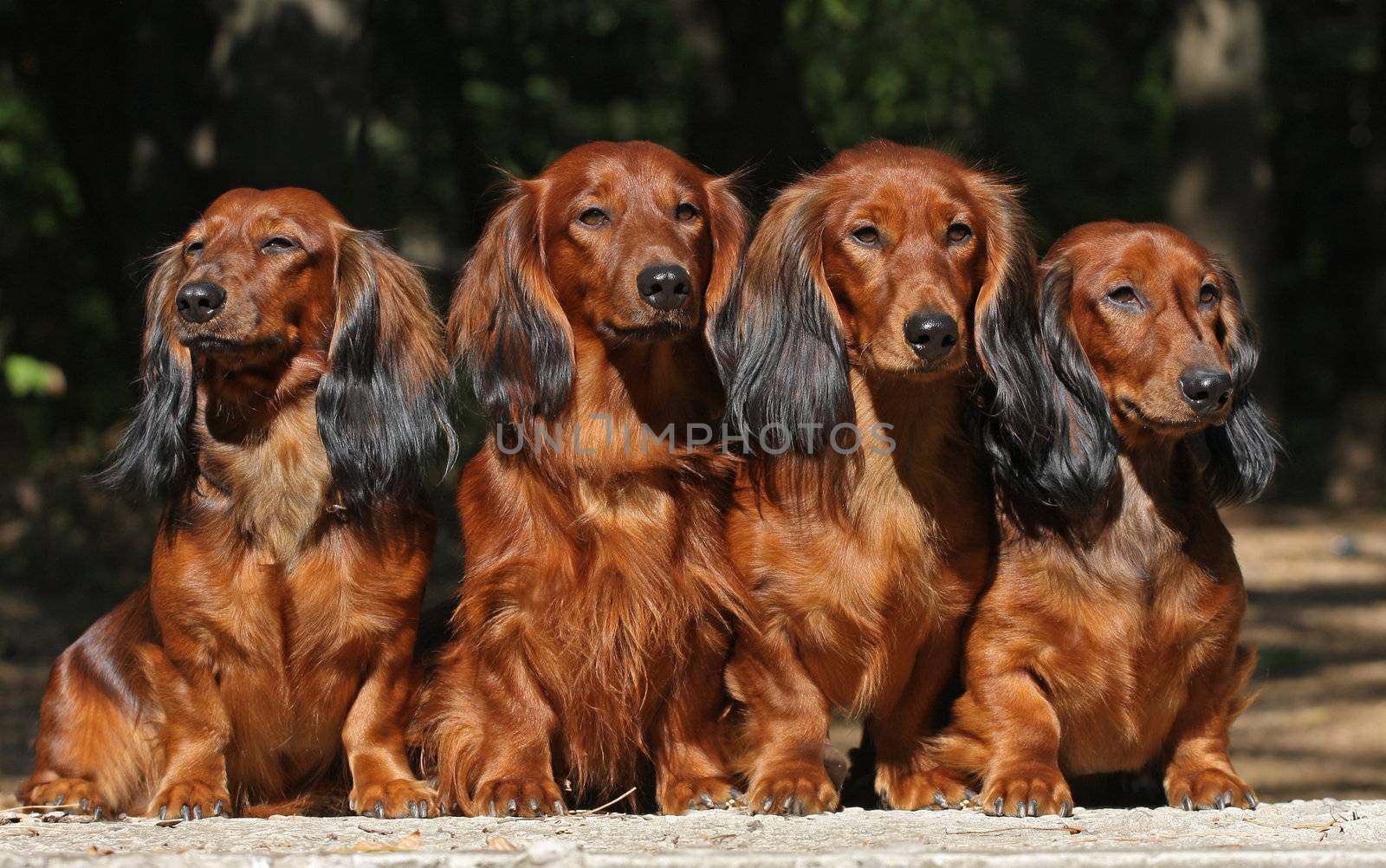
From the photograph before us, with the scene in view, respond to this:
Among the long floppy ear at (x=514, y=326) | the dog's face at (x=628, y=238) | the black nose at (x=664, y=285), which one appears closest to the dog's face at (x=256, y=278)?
the long floppy ear at (x=514, y=326)

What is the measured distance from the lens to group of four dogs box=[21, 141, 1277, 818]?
162 inches

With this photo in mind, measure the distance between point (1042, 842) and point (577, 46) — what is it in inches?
520

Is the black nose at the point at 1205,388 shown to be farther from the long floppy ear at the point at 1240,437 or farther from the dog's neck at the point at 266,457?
the dog's neck at the point at 266,457

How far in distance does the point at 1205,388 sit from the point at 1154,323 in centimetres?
27

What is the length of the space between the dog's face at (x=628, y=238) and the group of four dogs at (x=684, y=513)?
0.01 metres

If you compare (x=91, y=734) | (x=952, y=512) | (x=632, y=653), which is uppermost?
(x=952, y=512)

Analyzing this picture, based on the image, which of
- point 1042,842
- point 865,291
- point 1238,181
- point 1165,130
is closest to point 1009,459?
point 865,291

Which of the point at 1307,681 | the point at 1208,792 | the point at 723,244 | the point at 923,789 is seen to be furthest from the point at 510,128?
the point at 1208,792

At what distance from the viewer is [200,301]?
3975 mm

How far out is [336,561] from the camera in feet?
13.5

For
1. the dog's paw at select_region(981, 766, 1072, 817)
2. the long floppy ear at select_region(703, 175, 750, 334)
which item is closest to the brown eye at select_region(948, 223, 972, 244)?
the long floppy ear at select_region(703, 175, 750, 334)

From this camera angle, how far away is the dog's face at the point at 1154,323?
4.04m

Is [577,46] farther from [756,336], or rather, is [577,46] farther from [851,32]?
[756,336]

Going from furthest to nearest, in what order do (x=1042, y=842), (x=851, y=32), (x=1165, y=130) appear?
(x=1165, y=130)
(x=851, y=32)
(x=1042, y=842)
